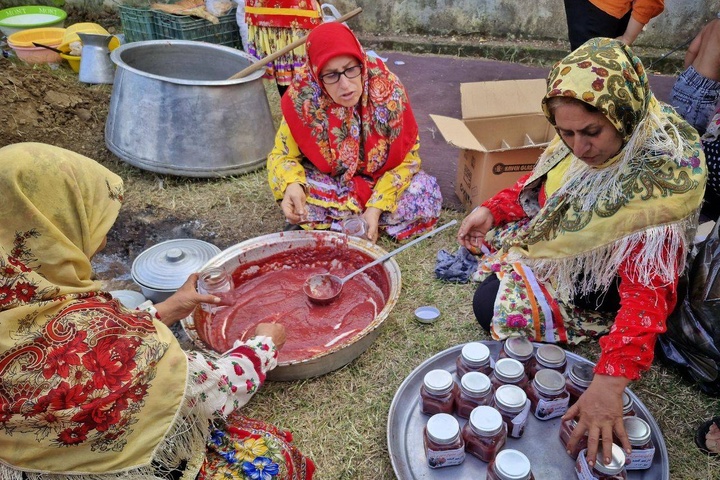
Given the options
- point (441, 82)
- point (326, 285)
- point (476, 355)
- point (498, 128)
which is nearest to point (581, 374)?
point (476, 355)

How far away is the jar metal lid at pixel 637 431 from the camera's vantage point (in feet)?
5.27

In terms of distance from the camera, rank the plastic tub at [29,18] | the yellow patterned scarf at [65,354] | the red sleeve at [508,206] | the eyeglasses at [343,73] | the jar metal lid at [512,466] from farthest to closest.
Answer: the plastic tub at [29,18] < the eyeglasses at [343,73] < the red sleeve at [508,206] < the jar metal lid at [512,466] < the yellow patterned scarf at [65,354]

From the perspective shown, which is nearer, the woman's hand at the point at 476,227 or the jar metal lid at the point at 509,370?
the jar metal lid at the point at 509,370

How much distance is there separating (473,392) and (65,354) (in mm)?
1190

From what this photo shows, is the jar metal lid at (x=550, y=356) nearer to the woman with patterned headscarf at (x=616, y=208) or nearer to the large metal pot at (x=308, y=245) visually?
the woman with patterned headscarf at (x=616, y=208)

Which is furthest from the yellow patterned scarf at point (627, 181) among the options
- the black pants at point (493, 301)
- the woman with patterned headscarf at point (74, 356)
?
the woman with patterned headscarf at point (74, 356)

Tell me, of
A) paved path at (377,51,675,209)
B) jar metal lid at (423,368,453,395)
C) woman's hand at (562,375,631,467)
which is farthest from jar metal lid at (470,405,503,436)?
paved path at (377,51,675,209)

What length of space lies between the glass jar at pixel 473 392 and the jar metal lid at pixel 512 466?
238mm

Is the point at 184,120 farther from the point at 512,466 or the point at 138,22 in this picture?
the point at 512,466

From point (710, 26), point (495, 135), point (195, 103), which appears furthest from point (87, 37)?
point (710, 26)

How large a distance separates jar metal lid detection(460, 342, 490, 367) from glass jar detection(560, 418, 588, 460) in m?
0.32

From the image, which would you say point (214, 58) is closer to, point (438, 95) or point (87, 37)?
point (87, 37)

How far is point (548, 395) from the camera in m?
1.77

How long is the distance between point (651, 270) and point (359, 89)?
5.16ft
